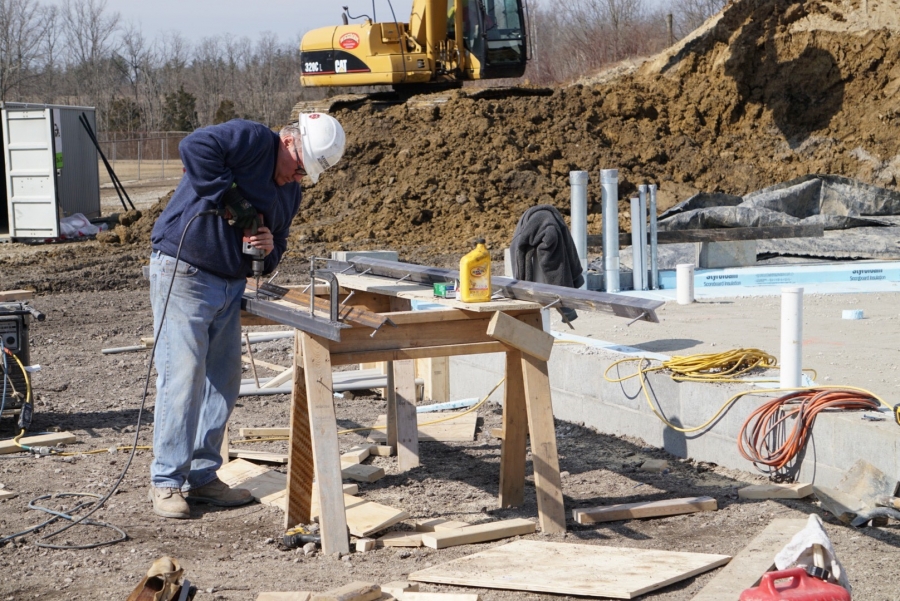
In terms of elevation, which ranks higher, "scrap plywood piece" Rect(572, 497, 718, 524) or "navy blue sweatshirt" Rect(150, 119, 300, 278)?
"navy blue sweatshirt" Rect(150, 119, 300, 278)

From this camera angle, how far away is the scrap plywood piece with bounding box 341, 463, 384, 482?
217 inches

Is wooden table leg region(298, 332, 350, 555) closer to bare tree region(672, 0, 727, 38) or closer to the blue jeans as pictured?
the blue jeans

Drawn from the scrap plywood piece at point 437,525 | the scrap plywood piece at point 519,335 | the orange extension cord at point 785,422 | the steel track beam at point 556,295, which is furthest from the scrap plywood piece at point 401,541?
the orange extension cord at point 785,422

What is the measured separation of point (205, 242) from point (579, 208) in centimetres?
608

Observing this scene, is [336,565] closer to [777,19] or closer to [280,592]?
[280,592]

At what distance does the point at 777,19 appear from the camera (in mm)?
24516

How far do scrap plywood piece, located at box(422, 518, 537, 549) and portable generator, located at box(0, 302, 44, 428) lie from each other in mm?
3366

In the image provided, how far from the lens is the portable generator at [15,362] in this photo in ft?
21.4

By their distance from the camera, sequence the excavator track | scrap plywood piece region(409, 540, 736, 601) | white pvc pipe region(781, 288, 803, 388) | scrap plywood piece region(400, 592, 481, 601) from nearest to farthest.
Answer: scrap plywood piece region(400, 592, 481, 601) → scrap plywood piece region(409, 540, 736, 601) → white pvc pipe region(781, 288, 803, 388) → the excavator track

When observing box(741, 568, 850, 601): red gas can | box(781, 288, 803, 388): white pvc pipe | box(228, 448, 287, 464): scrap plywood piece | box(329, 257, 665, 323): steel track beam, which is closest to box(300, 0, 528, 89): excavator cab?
box(329, 257, 665, 323): steel track beam

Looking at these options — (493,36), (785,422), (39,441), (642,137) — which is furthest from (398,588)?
(642,137)

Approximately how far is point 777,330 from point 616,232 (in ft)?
9.29

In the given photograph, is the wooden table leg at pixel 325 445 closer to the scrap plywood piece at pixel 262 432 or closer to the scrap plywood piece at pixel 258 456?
the scrap plywood piece at pixel 258 456

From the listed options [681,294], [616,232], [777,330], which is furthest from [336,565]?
[616,232]
